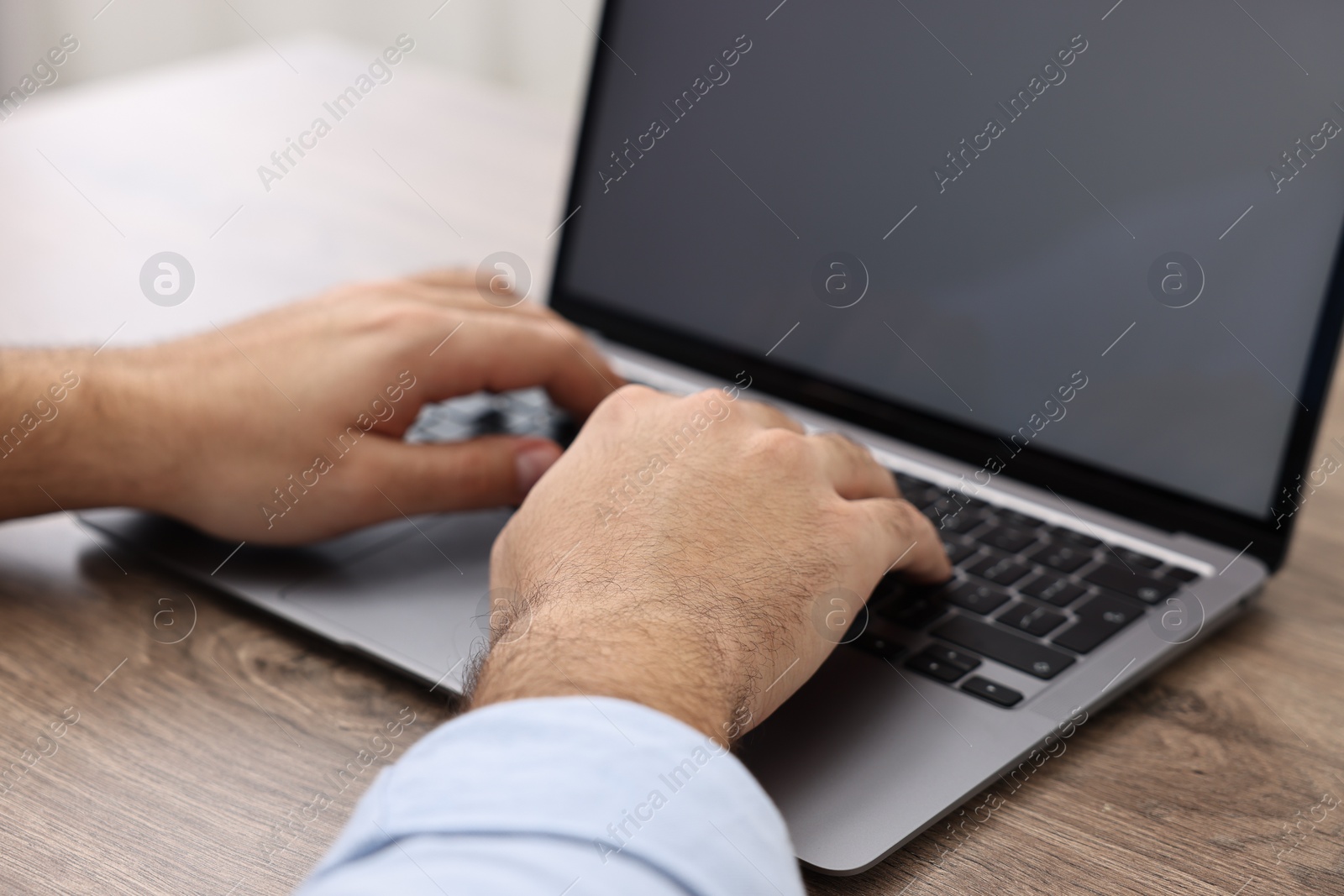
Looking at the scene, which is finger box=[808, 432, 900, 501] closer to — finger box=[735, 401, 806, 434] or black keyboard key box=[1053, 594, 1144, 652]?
finger box=[735, 401, 806, 434]

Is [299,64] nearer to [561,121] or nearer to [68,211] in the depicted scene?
[561,121]

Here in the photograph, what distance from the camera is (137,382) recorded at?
806 mm

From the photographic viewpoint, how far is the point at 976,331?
84 cm

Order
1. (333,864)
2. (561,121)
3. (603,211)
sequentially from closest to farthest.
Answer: (333,864)
(603,211)
(561,121)

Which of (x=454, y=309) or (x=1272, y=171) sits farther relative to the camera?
(x=454, y=309)

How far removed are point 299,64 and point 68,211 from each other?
59 centimetres

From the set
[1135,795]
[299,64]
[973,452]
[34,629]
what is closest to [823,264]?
[973,452]

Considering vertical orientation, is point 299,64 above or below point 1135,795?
below

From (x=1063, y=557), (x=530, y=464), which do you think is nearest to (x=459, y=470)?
(x=530, y=464)

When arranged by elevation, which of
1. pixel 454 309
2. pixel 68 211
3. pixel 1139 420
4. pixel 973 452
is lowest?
pixel 68 211

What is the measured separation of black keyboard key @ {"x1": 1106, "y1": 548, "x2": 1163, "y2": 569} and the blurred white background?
2417 millimetres

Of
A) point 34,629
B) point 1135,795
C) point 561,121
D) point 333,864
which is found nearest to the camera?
point 333,864

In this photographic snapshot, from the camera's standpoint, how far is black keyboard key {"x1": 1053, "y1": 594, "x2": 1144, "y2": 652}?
0.67 metres

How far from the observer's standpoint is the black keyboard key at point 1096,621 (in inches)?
26.4
